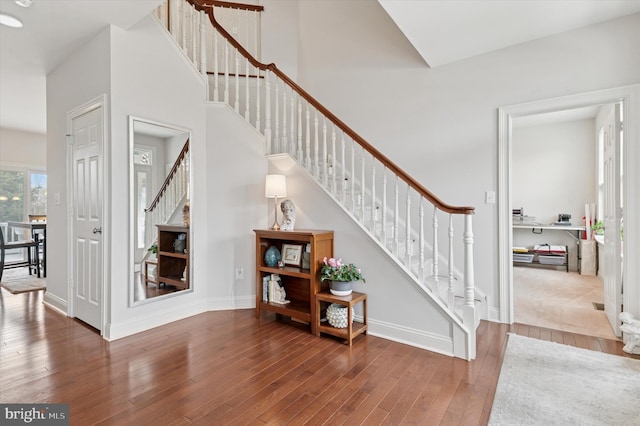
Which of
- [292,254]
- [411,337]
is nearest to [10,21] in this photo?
[292,254]

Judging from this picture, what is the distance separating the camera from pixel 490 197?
319 centimetres

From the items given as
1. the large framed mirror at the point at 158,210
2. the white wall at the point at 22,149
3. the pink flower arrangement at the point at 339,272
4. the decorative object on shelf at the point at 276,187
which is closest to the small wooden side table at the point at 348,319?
the pink flower arrangement at the point at 339,272

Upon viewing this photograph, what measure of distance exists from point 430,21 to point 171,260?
3.46 meters

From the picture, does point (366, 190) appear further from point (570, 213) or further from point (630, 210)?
point (570, 213)

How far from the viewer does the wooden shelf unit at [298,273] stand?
113 inches

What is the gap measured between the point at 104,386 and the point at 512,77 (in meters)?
4.32

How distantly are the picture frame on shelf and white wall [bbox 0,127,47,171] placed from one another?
22.1 ft

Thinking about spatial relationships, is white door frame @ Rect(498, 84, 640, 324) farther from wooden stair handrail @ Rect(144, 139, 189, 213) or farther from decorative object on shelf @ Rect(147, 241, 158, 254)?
decorative object on shelf @ Rect(147, 241, 158, 254)

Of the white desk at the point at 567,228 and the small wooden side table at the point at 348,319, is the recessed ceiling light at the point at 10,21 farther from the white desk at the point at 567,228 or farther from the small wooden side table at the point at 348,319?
the white desk at the point at 567,228

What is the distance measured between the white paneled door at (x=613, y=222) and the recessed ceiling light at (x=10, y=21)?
17.5 ft

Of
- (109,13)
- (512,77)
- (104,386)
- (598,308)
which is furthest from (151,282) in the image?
(598,308)

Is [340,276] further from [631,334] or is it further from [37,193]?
[37,193]

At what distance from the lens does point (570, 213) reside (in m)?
5.91

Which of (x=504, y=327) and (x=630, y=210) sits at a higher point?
(x=630, y=210)
